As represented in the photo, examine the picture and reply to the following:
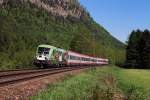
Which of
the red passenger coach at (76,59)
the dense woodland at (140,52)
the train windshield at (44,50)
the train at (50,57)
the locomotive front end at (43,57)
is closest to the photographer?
the locomotive front end at (43,57)

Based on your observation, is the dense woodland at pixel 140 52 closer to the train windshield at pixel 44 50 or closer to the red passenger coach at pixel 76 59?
the red passenger coach at pixel 76 59

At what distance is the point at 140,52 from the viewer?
5153 inches

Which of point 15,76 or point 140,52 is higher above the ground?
point 140,52

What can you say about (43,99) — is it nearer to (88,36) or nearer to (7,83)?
(7,83)

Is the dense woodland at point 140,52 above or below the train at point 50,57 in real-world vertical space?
above

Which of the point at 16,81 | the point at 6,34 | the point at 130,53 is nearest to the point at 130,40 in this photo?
the point at 130,53

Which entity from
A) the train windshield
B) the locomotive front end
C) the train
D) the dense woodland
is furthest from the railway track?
the dense woodland

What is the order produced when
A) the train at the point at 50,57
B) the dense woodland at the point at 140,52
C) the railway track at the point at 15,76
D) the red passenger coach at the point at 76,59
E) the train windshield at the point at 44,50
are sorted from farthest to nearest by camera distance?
1. the dense woodland at the point at 140,52
2. the red passenger coach at the point at 76,59
3. the train windshield at the point at 44,50
4. the train at the point at 50,57
5. the railway track at the point at 15,76

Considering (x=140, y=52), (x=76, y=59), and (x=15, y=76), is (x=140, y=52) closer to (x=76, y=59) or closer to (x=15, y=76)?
(x=76, y=59)

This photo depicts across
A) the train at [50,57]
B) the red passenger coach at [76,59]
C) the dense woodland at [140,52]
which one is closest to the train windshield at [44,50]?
the train at [50,57]

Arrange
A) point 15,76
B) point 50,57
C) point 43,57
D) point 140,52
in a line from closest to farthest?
1. point 15,76
2. point 43,57
3. point 50,57
4. point 140,52

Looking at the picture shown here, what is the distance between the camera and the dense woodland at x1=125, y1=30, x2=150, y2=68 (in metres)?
127

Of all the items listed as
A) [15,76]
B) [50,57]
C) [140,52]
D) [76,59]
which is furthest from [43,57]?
[140,52]

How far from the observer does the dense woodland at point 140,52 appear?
12655cm
